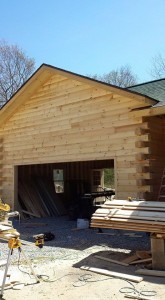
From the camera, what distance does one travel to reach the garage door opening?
15.3 m

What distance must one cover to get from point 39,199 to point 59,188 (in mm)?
2704

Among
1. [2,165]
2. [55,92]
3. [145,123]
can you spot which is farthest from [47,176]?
[145,123]

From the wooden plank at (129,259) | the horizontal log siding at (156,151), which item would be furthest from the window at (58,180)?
the wooden plank at (129,259)

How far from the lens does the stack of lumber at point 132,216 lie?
6602 mm

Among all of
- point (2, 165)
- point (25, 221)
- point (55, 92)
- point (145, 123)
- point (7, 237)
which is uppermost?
point (55, 92)

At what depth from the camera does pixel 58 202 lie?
17.3 metres

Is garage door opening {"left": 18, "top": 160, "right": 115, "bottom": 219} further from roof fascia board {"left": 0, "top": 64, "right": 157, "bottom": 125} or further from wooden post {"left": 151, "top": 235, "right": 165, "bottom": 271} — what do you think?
wooden post {"left": 151, "top": 235, "right": 165, "bottom": 271}

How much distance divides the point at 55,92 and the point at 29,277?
847 cm

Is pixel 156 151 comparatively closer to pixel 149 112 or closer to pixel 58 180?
pixel 149 112

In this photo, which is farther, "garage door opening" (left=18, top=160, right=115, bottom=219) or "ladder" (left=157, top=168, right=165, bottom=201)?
"garage door opening" (left=18, top=160, right=115, bottom=219)

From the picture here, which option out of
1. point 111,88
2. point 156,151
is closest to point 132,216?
point 156,151

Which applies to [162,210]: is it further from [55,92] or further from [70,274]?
[55,92]

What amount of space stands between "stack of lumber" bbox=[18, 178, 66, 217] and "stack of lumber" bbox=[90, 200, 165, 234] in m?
8.35

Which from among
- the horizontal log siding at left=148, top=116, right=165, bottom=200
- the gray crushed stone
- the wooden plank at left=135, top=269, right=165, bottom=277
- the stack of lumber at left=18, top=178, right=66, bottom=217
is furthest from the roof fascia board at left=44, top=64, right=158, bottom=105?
the stack of lumber at left=18, top=178, right=66, bottom=217
